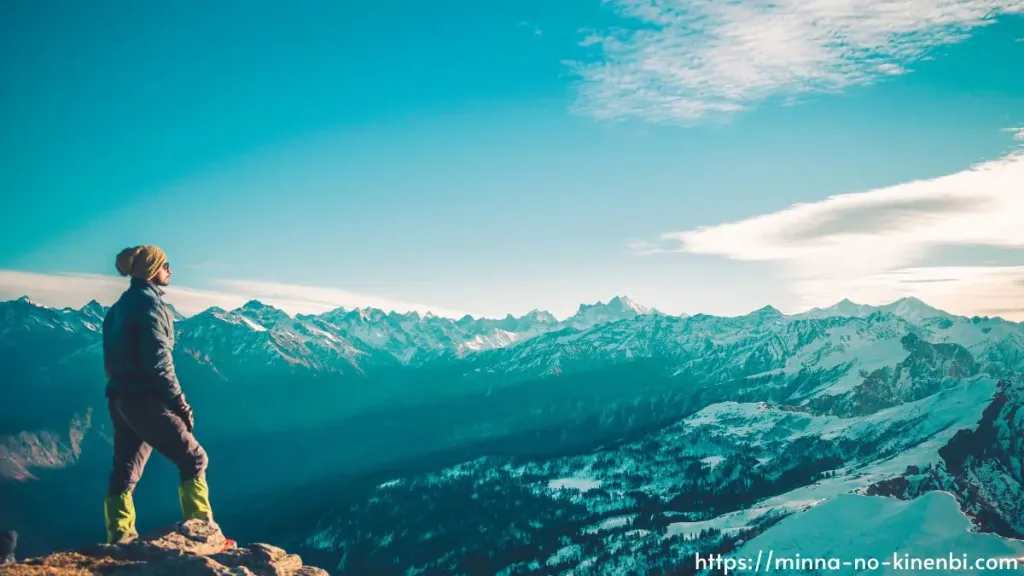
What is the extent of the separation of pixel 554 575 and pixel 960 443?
14346cm

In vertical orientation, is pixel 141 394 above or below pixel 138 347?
below

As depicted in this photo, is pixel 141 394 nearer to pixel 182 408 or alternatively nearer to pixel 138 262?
pixel 182 408

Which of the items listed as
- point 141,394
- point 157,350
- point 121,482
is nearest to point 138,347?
point 157,350


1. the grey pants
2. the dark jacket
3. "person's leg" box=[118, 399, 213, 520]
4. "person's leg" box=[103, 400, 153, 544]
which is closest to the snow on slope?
"person's leg" box=[118, 399, 213, 520]

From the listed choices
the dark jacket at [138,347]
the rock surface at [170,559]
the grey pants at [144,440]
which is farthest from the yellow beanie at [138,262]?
the rock surface at [170,559]

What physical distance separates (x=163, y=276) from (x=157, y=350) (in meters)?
1.80

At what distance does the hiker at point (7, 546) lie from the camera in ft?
30.6

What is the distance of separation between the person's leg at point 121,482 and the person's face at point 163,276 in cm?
227

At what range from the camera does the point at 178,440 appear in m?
9.99

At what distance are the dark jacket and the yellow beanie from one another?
1.29 ft

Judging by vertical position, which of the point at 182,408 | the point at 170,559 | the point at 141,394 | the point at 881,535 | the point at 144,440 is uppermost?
the point at 141,394

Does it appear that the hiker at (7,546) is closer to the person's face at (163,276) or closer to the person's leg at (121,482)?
the person's leg at (121,482)

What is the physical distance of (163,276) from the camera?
1079 centimetres

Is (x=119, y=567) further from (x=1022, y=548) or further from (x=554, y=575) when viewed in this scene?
(x=554, y=575)
